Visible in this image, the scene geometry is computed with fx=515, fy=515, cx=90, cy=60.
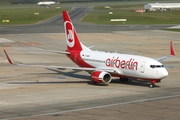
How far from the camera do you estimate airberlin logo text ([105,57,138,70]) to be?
5686 centimetres

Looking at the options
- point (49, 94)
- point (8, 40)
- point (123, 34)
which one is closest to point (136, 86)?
point (49, 94)

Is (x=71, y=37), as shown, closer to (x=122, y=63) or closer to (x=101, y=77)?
(x=101, y=77)

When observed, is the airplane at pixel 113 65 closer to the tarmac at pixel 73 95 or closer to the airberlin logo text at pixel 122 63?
the airberlin logo text at pixel 122 63

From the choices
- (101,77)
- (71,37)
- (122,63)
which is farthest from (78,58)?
(122,63)

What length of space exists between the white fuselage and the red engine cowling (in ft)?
4.88

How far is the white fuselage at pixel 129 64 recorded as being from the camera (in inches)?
2179

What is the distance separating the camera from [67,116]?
4028 cm

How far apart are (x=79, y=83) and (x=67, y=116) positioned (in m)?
19.9

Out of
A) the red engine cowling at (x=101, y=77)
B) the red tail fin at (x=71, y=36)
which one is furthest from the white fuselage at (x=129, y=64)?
the red tail fin at (x=71, y=36)

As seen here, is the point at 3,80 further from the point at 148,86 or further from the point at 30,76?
the point at 148,86

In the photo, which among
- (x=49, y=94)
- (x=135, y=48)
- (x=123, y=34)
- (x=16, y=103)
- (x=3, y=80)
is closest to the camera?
(x=16, y=103)

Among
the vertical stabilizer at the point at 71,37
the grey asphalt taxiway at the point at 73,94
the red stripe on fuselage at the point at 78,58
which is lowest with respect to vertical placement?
the grey asphalt taxiway at the point at 73,94

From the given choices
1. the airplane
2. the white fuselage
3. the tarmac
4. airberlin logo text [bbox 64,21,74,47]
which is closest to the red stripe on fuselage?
the airplane

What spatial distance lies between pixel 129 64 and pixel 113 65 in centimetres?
260
